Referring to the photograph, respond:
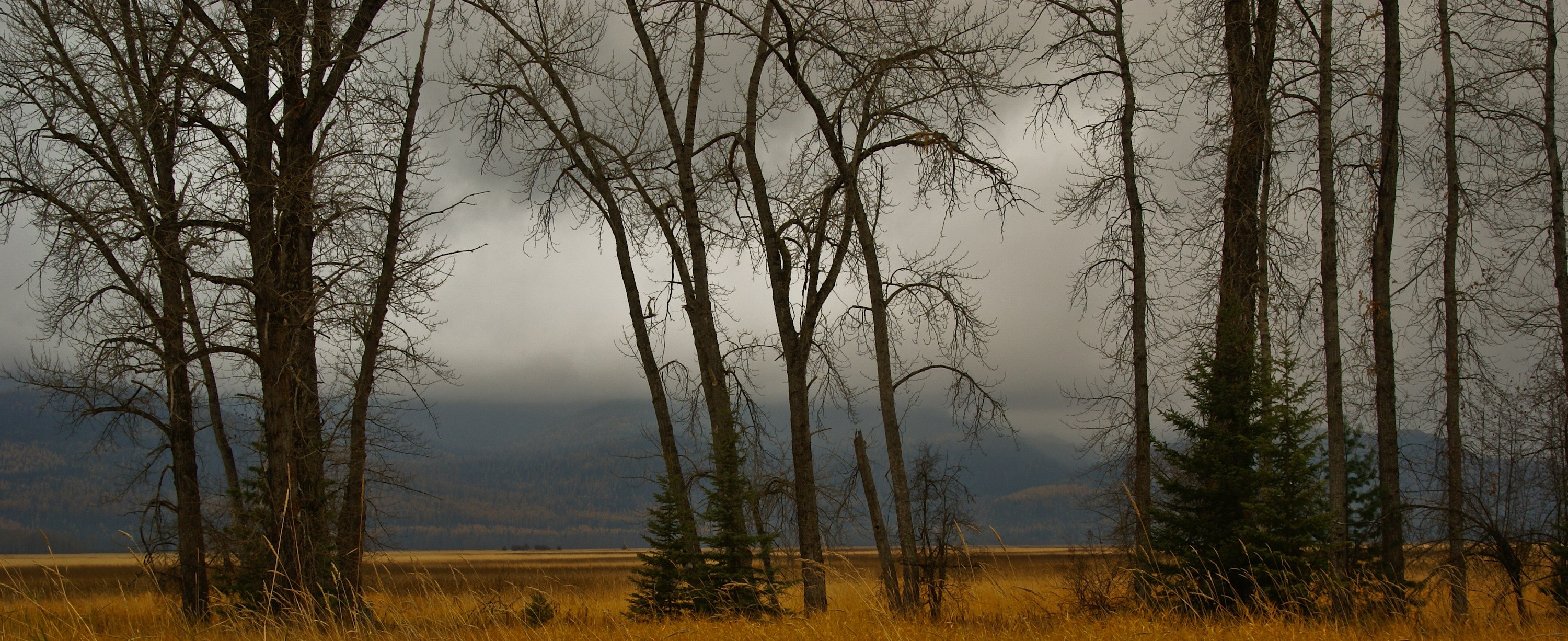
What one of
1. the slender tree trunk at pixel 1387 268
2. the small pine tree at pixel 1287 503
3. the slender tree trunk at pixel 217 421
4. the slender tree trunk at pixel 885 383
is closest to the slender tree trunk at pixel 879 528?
the slender tree trunk at pixel 885 383

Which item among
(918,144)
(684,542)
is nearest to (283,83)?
(684,542)

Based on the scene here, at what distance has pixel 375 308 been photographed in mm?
10070

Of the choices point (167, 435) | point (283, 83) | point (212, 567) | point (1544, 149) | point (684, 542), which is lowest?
point (212, 567)

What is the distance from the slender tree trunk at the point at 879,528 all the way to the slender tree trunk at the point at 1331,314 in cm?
434

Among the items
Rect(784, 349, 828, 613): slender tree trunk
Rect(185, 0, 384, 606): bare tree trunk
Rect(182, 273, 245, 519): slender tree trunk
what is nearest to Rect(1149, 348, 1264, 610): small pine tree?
Rect(784, 349, 828, 613): slender tree trunk

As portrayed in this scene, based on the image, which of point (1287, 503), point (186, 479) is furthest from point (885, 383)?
point (186, 479)

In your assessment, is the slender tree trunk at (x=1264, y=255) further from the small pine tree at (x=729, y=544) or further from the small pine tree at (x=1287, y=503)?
the small pine tree at (x=729, y=544)

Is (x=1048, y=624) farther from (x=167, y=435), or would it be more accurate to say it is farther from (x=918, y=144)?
(x=167, y=435)

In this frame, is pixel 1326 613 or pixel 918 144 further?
pixel 918 144

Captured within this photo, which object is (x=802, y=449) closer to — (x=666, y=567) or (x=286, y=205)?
(x=666, y=567)

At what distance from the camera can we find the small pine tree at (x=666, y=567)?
391 inches

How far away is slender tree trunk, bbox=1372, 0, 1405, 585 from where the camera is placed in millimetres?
10031

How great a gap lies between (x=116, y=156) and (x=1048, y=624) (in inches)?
404

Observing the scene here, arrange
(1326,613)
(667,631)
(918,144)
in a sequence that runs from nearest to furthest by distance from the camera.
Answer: (667,631)
(1326,613)
(918,144)
